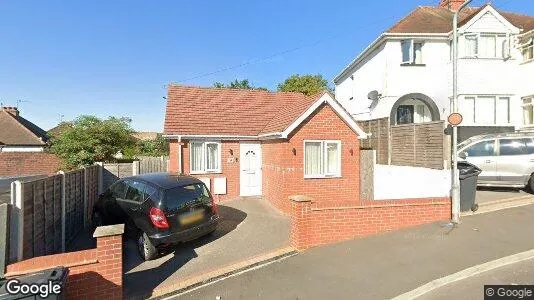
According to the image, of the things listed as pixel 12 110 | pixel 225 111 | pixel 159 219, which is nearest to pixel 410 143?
pixel 225 111

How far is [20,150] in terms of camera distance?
24.5 metres

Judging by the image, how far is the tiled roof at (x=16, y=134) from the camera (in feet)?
81.6

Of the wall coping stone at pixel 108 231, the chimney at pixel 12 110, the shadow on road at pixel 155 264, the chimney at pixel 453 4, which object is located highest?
the chimney at pixel 453 4

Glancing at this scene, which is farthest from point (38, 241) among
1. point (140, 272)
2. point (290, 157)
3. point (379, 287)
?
point (290, 157)

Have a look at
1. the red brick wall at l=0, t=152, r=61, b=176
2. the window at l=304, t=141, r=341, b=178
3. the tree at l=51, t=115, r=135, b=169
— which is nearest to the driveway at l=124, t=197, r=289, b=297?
the window at l=304, t=141, r=341, b=178

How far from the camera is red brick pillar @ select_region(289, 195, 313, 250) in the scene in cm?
608

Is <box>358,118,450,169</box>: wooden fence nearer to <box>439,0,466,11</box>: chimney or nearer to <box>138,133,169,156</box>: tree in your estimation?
<box>439,0,466,11</box>: chimney

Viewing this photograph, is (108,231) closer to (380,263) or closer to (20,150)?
(380,263)

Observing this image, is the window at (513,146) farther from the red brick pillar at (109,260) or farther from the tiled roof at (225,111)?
the red brick pillar at (109,260)

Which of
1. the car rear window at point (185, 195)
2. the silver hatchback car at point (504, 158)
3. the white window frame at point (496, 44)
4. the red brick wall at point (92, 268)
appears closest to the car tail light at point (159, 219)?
the car rear window at point (185, 195)

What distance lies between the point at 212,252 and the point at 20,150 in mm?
25991

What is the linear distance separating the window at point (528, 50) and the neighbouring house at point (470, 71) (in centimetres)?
4

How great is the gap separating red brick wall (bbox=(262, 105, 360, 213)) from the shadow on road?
2401 mm

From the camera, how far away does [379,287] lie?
15.2 ft
